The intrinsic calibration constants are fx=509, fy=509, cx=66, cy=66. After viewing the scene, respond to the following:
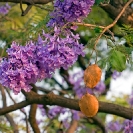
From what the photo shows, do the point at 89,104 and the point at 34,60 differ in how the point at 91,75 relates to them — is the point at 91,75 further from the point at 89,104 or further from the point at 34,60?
the point at 34,60

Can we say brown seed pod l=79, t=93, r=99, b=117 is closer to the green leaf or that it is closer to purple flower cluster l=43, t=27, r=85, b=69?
purple flower cluster l=43, t=27, r=85, b=69

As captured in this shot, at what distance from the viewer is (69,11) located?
2.83 meters

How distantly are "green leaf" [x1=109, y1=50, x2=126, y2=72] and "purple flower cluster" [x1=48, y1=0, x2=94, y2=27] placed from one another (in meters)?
0.32

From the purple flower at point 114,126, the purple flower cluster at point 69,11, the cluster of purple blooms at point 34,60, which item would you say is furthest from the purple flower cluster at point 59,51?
the purple flower at point 114,126

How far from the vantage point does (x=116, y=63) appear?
2.65 metres

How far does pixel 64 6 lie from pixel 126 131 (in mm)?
1676

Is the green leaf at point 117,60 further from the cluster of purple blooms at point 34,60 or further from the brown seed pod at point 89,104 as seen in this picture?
the brown seed pod at point 89,104

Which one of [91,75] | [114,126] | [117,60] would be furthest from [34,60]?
[114,126]

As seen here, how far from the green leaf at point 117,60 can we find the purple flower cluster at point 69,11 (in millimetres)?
320

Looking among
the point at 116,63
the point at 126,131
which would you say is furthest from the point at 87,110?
the point at 126,131

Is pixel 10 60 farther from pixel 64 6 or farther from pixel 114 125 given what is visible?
pixel 114 125

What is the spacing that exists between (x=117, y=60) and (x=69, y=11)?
16.3 inches

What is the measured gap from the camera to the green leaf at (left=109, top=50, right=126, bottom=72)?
264 centimetres

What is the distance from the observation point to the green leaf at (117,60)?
2.64 m
